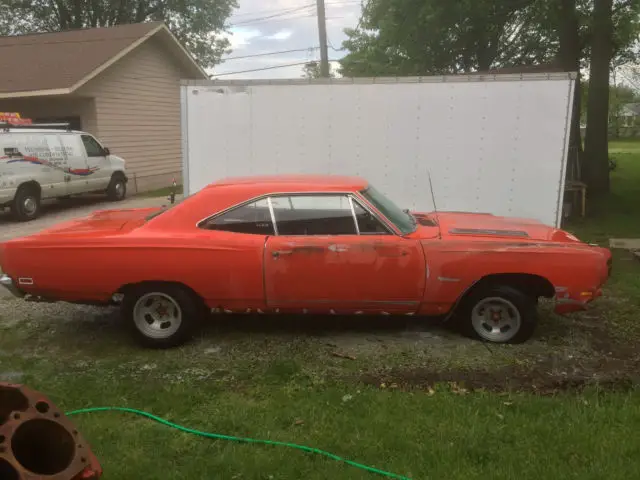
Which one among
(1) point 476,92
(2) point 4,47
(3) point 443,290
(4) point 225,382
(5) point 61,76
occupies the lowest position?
(4) point 225,382

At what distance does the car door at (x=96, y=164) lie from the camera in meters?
14.5

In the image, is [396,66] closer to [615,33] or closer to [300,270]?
[615,33]

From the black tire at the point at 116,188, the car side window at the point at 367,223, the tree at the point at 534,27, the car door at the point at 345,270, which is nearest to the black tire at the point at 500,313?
the car door at the point at 345,270

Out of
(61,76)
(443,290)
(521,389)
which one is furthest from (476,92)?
(61,76)

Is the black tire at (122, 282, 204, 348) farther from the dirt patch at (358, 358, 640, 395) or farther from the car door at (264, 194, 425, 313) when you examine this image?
the dirt patch at (358, 358, 640, 395)

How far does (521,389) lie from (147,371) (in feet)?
9.12

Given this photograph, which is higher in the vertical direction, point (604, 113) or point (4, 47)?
point (4, 47)

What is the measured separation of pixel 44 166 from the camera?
510 inches

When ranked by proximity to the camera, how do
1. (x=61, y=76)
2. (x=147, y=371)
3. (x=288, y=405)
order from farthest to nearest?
(x=61, y=76), (x=147, y=371), (x=288, y=405)

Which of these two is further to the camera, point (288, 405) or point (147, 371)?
point (147, 371)

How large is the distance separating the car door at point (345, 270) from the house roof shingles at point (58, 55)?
12.9m

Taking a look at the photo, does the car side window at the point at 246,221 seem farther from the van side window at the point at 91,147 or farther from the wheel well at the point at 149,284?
the van side window at the point at 91,147

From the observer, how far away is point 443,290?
4793mm

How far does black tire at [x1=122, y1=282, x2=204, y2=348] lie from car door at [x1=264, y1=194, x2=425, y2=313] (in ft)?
2.16
